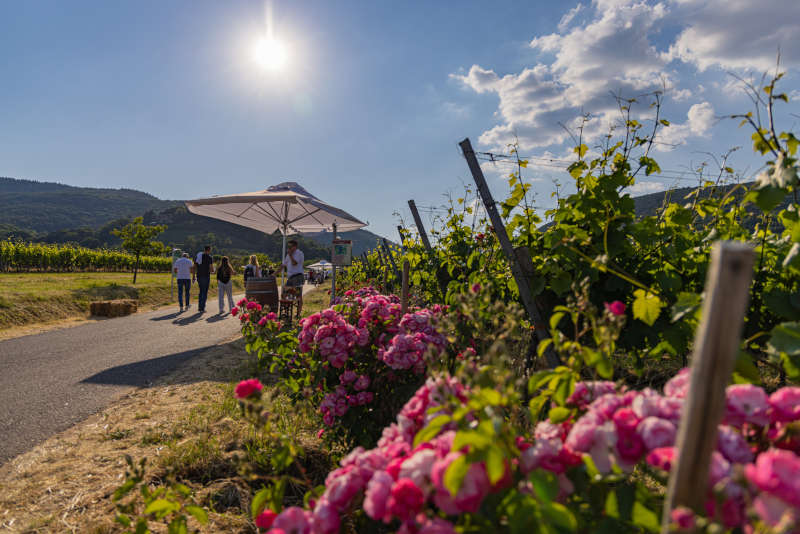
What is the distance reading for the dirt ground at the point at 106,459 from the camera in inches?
79.5

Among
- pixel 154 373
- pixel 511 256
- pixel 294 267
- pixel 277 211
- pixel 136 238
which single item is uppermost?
pixel 277 211

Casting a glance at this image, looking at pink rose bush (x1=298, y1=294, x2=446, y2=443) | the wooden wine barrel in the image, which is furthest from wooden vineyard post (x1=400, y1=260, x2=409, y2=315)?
the wooden wine barrel

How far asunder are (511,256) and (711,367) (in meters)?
2.06

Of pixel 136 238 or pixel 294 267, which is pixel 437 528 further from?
pixel 136 238

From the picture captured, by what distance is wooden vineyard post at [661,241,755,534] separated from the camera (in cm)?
59

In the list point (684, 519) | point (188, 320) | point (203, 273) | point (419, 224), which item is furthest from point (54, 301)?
point (684, 519)

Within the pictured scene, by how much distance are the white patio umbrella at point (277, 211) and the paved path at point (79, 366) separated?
2479mm

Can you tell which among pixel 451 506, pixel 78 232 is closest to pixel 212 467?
pixel 451 506

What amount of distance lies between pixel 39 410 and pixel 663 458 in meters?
4.63

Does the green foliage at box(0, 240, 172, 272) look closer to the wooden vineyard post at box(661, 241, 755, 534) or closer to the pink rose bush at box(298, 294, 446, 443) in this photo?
the pink rose bush at box(298, 294, 446, 443)

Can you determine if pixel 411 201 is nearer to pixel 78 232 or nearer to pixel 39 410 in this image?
pixel 39 410

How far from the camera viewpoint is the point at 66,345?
20.4 feet

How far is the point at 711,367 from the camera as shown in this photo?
62 cm

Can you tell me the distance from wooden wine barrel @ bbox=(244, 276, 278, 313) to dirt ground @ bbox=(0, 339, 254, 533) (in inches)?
127
